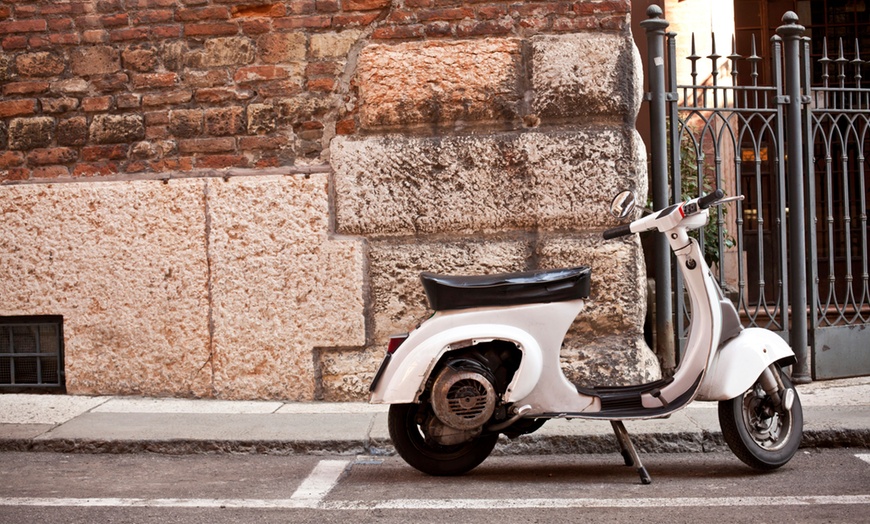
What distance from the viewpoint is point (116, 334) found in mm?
6074

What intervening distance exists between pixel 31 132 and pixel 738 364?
4.44 metres

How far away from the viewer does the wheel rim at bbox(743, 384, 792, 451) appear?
4395 millimetres

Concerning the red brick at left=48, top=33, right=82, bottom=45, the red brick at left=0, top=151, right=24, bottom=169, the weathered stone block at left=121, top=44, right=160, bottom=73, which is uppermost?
the red brick at left=48, top=33, right=82, bottom=45

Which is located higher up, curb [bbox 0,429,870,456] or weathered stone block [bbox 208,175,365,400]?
weathered stone block [bbox 208,175,365,400]

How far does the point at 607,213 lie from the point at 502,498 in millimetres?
2339

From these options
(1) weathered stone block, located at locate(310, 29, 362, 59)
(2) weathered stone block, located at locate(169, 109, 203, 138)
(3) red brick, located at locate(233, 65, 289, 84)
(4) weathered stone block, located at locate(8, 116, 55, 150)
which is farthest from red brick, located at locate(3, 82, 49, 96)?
(1) weathered stone block, located at locate(310, 29, 362, 59)

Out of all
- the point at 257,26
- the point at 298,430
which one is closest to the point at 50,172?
the point at 257,26

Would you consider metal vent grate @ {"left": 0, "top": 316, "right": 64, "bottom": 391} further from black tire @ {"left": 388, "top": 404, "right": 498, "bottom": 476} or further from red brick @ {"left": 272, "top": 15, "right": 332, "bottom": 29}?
black tire @ {"left": 388, "top": 404, "right": 498, "bottom": 476}

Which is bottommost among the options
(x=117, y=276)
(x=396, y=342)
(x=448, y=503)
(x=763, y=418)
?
(x=448, y=503)

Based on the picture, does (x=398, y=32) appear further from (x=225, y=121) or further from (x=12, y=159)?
(x=12, y=159)

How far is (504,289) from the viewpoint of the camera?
4367mm

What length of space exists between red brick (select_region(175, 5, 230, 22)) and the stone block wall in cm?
1

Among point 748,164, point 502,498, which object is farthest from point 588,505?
point 748,164

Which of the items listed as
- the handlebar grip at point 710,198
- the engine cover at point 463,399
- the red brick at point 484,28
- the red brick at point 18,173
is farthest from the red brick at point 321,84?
the handlebar grip at point 710,198
